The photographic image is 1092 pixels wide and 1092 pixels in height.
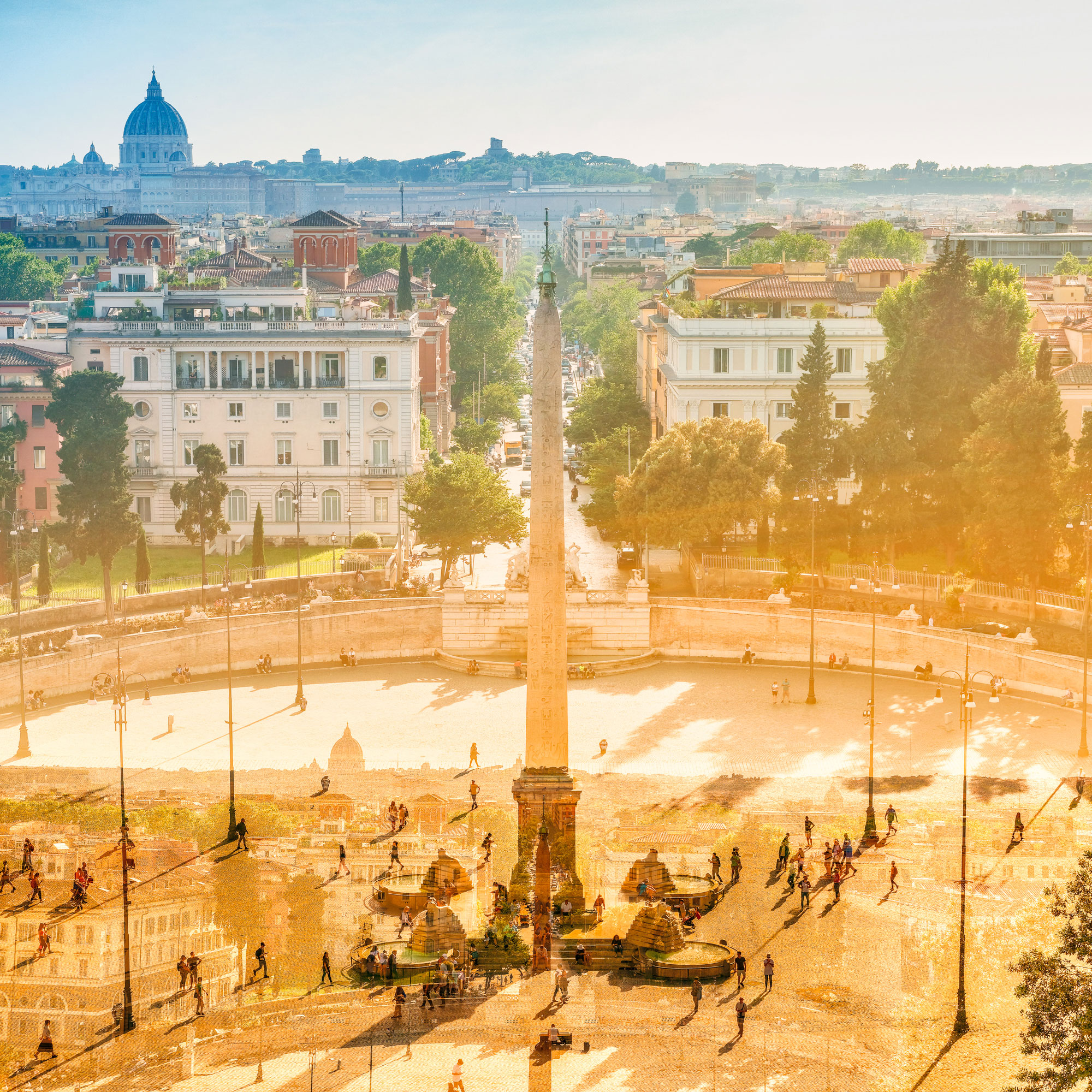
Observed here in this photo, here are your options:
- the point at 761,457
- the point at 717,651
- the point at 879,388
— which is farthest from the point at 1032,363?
the point at 717,651

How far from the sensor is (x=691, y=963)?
35656 mm

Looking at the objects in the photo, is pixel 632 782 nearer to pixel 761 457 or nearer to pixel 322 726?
pixel 322 726

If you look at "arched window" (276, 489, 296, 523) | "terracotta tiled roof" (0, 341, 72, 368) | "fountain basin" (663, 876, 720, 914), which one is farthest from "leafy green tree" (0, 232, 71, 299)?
"fountain basin" (663, 876, 720, 914)

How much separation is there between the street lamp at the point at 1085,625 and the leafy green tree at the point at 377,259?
76.9 m

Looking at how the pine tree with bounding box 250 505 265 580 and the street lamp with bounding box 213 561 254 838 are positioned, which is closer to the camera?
the street lamp with bounding box 213 561 254 838

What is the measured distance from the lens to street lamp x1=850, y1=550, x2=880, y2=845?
44938mm

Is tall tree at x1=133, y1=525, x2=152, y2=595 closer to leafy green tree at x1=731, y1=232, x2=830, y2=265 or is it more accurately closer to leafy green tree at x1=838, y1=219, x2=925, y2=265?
leafy green tree at x1=731, y1=232, x2=830, y2=265

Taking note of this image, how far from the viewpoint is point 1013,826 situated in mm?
45406

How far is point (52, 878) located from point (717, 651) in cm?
2920

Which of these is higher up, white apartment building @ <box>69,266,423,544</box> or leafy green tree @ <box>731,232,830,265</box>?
leafy green tree @ <box>731,232,830,265</box>

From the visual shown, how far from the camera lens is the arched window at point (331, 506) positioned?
269 feet

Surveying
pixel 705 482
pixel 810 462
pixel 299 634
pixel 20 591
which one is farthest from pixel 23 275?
pixel 299 634

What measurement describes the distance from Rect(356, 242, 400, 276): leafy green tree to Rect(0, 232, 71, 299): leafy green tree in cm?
2169

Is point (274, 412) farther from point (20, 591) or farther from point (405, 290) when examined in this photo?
point (20, 591)
